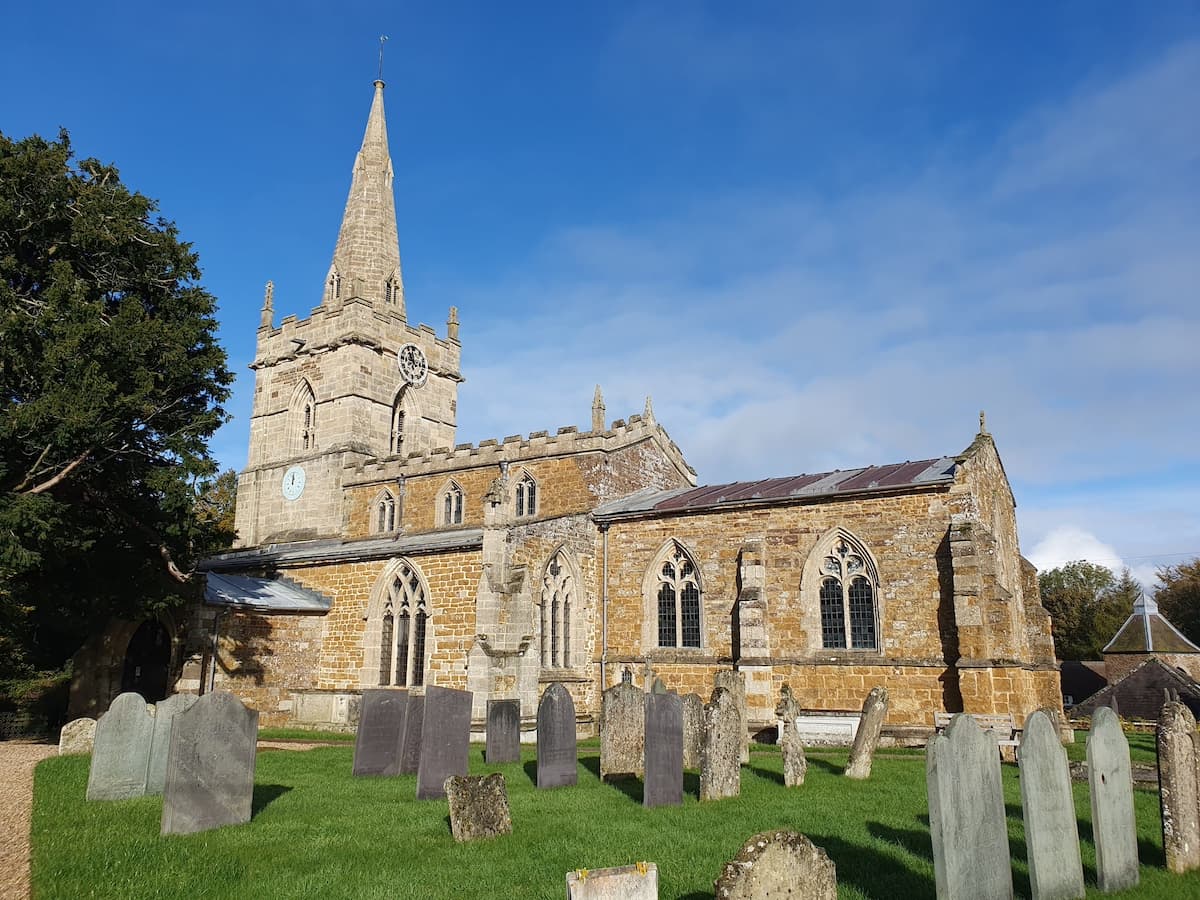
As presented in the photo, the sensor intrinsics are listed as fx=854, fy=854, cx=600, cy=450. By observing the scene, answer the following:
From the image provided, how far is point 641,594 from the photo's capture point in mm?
22891

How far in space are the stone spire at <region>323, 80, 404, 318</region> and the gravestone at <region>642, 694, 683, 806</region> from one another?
27.8 meters

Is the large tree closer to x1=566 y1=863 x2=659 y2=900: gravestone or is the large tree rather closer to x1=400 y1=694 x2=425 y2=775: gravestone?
x1=400 y1=694 x2=425 y2=775: gravestone

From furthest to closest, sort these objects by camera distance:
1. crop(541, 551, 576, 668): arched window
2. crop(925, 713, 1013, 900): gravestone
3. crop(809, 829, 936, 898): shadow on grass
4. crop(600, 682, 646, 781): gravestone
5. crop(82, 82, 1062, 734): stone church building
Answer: crop(541, 551, 576, 668): arched window < crop(82, 82, 1062, 734): stone church building < crop(600, 682, 646, 781): gravestone < crop(809, 829, 936, 898): shadow on grass < crop(925, 713, 1013, 900): gravestone

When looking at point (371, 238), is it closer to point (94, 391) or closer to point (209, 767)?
point (94, 391)

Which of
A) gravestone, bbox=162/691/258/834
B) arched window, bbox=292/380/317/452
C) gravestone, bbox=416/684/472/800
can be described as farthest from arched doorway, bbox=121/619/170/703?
gravestone, bbox=162/691/258/834

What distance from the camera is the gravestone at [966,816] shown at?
6211 millimetres

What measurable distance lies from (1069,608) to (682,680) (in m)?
38.0

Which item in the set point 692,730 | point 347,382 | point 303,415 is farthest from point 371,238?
point 692,730

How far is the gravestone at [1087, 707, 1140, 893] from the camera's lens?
278 inches

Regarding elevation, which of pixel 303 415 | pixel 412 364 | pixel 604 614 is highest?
pixel 412 364

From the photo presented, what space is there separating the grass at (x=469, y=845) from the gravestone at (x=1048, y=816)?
44 centimetres

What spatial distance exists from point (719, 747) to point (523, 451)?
699 inches

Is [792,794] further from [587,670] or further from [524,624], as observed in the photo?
[587,670]

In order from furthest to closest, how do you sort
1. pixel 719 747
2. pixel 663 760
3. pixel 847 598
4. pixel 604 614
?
1. pixel 604 614
2. pixel 847 598
3. pixel 719 747
4. pixel 663 760
